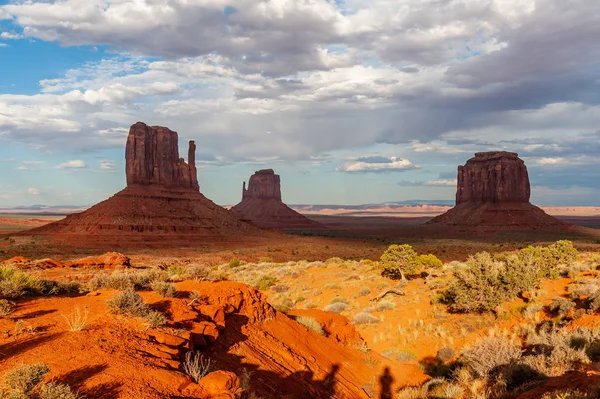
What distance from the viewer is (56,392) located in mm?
4762

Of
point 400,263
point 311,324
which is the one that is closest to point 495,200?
point 400,263

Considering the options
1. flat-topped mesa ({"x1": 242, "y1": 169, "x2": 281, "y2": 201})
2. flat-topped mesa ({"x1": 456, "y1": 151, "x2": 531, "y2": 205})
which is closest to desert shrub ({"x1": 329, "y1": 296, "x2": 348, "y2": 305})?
flat-topped mesa ({"x1": 456, "y1": 151, "x2": 531, "y2": 205})

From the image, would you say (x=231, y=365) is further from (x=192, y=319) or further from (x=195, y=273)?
(x=195, y=273)

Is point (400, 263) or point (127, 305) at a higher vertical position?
point (127, 305)

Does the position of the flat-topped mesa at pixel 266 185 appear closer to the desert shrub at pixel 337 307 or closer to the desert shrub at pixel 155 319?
the desert shrub at pixel 337 307

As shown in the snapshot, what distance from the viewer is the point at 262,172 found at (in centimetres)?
16475

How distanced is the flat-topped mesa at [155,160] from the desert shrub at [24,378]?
274 ft

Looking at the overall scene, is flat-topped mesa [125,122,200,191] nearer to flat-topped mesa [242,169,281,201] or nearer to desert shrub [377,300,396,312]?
flat-topped mesa [242,169,281,201]

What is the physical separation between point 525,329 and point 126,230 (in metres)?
66.7

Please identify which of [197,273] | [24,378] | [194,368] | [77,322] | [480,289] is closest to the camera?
[24,378]

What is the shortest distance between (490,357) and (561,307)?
5.69 meters

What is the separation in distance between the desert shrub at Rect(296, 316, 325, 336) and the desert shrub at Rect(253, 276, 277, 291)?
9.91 meters

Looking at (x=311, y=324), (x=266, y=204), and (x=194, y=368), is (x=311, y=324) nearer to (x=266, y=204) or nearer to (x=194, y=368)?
(x=194, y=368)

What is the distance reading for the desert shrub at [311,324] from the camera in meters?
Answer: 13.6
